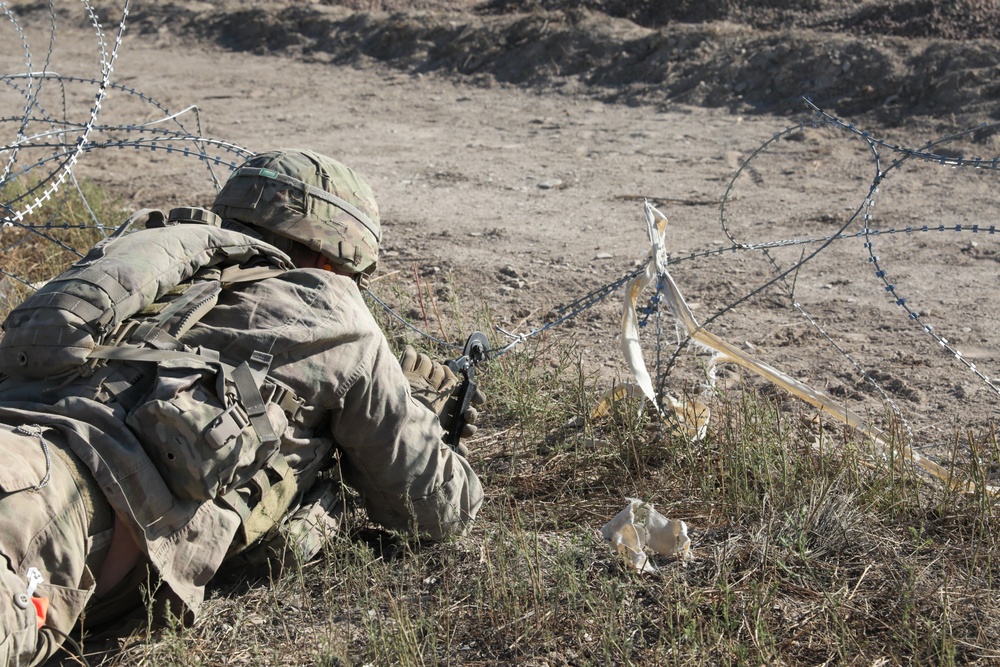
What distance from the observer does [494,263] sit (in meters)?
6.00

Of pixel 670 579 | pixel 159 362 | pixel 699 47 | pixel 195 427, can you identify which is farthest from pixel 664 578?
pixel 699 47

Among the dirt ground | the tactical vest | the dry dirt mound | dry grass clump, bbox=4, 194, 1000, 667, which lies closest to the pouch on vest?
the tactical vest

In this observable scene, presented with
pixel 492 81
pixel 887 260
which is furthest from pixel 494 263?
pixel 492 81

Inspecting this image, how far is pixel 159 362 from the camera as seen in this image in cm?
248

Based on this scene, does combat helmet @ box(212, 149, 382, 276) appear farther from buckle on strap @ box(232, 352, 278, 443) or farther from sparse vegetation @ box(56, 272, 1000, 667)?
sparse vegetation @ box(56, 272, 1000, 667)

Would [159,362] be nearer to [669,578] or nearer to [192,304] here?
[192,304]

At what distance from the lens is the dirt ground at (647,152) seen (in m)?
5.00

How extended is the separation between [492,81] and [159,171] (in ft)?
12.2

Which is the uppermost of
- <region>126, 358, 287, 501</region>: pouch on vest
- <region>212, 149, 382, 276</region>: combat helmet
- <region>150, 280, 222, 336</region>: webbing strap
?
<region>212, 149, 382, 276</region>: combat helmet

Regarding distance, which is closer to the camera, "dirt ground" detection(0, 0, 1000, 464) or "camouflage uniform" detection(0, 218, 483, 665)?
"camouflage uniform" detection(0, 218, 483, 665)

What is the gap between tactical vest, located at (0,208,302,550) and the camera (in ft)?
8.02

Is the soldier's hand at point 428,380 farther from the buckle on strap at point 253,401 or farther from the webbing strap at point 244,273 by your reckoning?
the buckle on strap at point 253,401

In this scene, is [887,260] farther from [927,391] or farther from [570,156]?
[570,156]

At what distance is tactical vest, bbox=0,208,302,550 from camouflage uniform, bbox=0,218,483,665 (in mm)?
23
